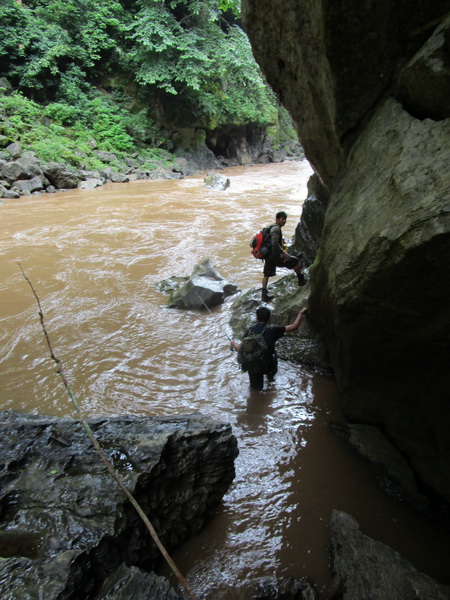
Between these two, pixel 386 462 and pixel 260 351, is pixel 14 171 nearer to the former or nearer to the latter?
pixel 260 351

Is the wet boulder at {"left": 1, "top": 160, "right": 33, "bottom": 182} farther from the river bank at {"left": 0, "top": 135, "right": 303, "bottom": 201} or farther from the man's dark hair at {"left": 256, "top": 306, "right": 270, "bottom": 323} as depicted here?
the man's dark hair at {"left": 256, "top": 306, "right": 270, "bottom": 323}

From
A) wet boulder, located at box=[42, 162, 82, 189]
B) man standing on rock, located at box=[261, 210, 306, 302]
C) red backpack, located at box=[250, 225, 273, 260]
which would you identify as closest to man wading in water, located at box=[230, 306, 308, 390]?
man standing on rock, located at box=[261, 210, 306, 302]

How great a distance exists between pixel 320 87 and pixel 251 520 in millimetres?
3867

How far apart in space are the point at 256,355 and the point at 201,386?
2.74 ft

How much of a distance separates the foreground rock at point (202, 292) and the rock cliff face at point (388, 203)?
128 inches

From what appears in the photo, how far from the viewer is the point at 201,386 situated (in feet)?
15.0

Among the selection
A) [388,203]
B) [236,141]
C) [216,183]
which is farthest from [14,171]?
[236,141]

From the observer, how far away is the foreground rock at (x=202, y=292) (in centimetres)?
662

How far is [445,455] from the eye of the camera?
8.63 feet

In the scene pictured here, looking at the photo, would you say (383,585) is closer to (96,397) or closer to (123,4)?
(96,397)

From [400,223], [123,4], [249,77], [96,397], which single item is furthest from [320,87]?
[123,4]

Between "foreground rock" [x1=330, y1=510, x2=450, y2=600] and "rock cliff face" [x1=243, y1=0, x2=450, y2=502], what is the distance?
76 centimetres

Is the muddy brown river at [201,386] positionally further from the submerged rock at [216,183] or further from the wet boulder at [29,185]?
the submerged rock at [216,183]

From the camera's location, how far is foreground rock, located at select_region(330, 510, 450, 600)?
211cm
